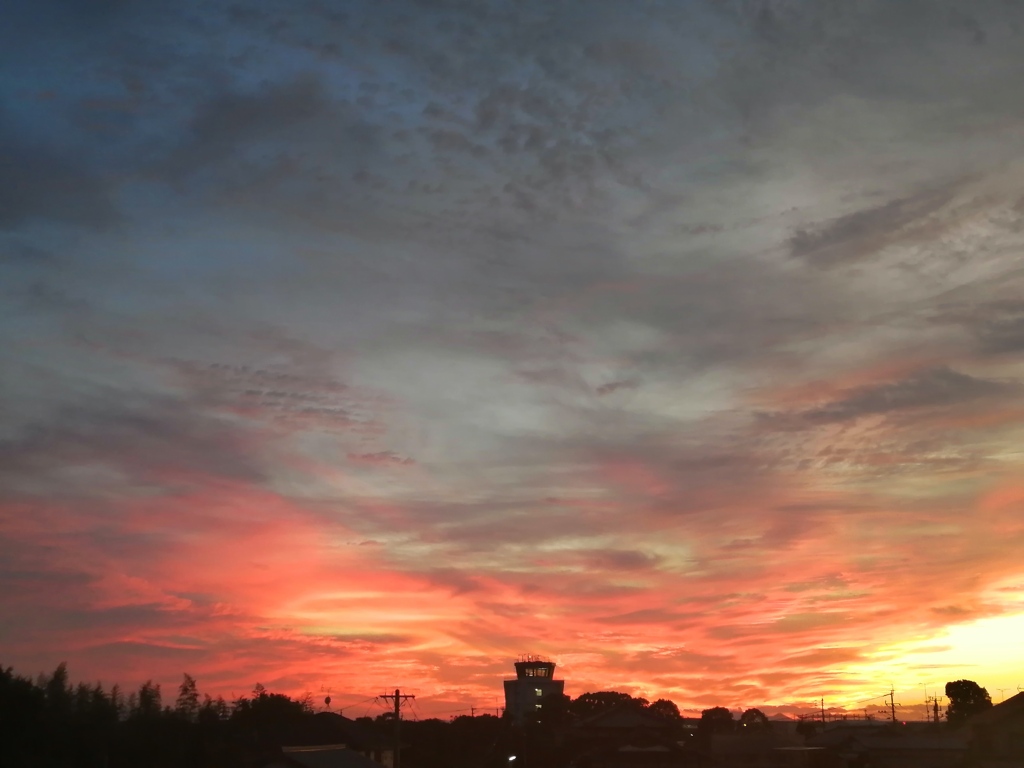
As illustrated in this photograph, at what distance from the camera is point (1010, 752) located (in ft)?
273

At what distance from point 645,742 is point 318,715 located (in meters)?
35.6

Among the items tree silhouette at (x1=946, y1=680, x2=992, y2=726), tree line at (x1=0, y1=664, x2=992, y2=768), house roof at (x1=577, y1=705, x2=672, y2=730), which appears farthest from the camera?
tree silhouette at (x1=946, y1=680, x2=992, y2=726)

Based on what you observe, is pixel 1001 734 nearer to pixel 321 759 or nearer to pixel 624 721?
pixel 624 721

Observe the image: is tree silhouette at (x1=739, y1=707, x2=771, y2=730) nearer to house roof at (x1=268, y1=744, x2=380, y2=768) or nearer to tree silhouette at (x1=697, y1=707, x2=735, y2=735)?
tree silhouette at (x1=697, y1=707, x2=735, y2=735)

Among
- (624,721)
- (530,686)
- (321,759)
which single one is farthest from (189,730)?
(530,686)

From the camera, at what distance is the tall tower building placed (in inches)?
6841

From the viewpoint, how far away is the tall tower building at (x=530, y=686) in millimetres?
173750

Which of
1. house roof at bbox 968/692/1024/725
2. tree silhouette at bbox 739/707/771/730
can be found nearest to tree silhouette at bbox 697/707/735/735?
tree silhouette at bbox 739/707/771/730

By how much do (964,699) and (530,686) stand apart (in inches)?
2947

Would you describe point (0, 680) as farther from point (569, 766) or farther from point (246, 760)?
point (569, 766)

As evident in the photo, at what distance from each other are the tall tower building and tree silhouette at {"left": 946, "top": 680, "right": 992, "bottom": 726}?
68.3m

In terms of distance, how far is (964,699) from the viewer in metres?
150

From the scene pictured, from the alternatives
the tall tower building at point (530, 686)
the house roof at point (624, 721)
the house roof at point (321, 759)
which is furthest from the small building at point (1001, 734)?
the tall tower building at point (530, 686)

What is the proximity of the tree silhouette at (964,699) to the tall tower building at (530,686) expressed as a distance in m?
68.3
